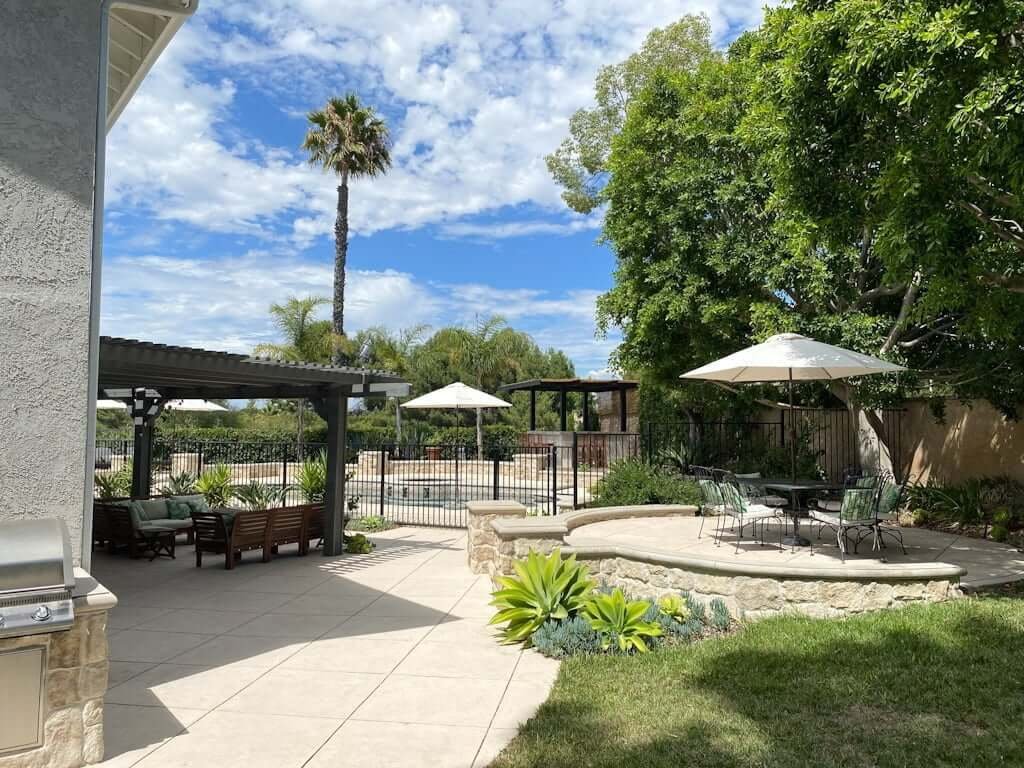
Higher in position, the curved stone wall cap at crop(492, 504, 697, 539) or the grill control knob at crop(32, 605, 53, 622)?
the grill control knob at crop(32, 605, 53, 622)

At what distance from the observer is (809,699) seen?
471 cm

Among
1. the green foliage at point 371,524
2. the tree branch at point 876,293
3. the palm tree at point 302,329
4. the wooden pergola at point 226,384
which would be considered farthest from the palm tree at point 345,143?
the tree branch at point 876,293

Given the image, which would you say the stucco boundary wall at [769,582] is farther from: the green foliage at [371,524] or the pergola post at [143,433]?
the pergola post at [143,433]

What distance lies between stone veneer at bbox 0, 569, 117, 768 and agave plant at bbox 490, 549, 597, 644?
3.47 metres

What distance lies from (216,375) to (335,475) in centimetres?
305

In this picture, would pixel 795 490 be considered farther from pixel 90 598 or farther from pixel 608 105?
pixel 608 105

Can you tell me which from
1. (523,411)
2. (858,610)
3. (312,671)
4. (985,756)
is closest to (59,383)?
(312,671)

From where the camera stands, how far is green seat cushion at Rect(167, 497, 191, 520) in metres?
12.3

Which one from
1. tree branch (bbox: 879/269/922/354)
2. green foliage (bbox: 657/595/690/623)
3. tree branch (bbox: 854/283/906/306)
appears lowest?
green foliage (bbox: 657/595/690/623)

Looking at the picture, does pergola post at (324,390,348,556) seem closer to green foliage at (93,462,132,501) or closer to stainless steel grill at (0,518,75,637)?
green foliage at (93,462,132,501)

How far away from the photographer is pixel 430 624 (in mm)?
7188

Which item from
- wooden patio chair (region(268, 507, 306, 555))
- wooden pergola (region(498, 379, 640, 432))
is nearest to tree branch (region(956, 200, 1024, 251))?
wooden patio chair (region(268, 507, 306, 555))

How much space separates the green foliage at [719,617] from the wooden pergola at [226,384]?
5.95 meters

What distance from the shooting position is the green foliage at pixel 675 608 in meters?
6.54
